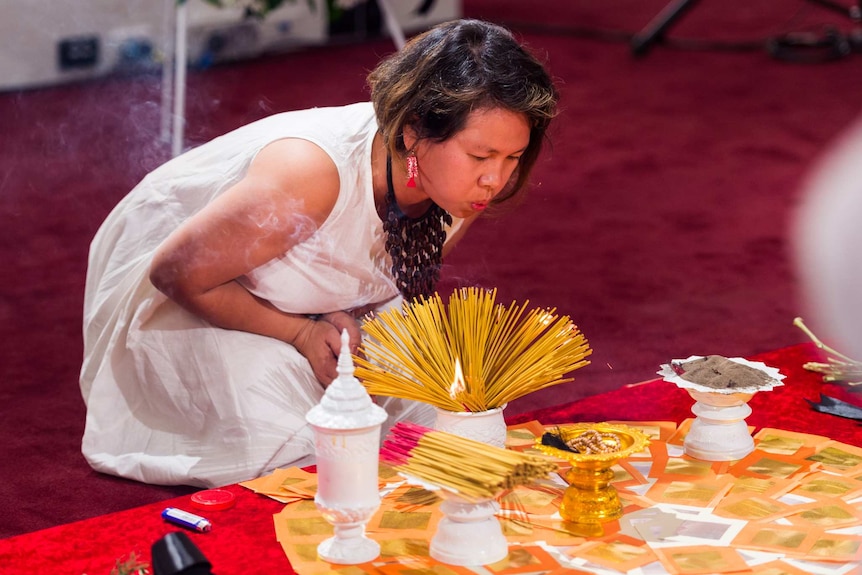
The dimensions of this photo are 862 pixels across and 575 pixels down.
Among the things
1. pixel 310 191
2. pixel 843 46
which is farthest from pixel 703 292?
pixel 843 46

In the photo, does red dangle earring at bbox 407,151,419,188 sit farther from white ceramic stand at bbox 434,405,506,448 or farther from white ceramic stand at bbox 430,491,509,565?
white ceramic stand at bbox 430,491,509,565

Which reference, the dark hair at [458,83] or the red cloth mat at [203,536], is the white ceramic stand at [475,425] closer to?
the red cloth mat at [203,536]

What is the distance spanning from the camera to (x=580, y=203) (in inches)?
156

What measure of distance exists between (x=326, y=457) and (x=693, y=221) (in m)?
2.61

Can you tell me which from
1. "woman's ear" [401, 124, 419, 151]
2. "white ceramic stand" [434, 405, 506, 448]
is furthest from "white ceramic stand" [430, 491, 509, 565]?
"woman's ear" [401, 124, 419, 151]

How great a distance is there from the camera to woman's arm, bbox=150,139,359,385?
194 centimetres

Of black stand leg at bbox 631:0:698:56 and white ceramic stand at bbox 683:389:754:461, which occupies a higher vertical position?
black stand leg at bbox 631:0:698:56

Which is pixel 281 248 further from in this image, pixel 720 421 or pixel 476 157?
pixel 720 421

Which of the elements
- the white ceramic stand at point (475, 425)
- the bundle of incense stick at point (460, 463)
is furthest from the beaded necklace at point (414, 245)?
the bundle of incense stick at point (460, 463)

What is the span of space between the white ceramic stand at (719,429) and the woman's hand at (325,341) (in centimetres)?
58

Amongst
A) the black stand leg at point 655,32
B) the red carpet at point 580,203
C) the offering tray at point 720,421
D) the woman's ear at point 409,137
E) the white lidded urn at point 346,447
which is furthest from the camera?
the black stand leg at point 655,32

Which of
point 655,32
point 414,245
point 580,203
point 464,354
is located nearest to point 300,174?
point 414,245

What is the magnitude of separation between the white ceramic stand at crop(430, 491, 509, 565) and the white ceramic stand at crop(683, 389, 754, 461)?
430 mm

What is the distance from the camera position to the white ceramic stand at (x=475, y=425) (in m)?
1.61
